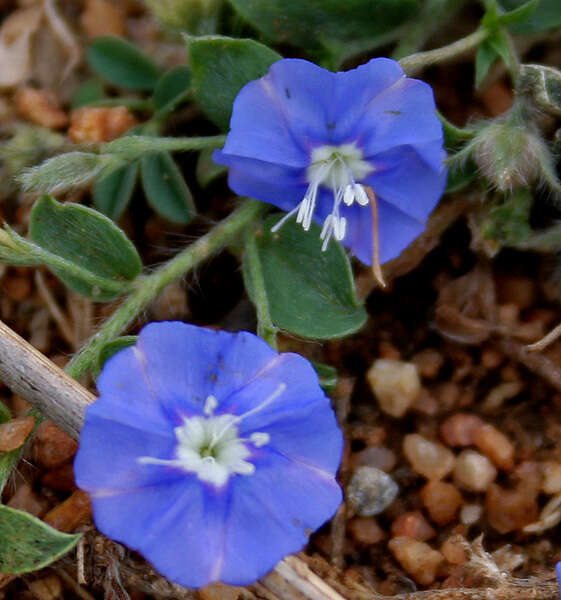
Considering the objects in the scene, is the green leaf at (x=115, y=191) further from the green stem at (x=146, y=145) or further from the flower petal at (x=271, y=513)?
the flower petal at (x=271, y=513)

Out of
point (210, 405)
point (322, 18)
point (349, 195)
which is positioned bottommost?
point (210, 405)

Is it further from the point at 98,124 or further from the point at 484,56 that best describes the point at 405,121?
the point at 98,124

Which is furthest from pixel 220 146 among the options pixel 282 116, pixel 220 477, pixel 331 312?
pixel 220 477

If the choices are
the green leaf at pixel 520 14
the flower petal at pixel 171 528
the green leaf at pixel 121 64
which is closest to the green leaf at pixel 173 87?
the green leaf at pixel 121 64

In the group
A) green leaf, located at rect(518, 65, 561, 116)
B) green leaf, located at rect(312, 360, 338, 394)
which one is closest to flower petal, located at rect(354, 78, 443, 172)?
green leaf, located at rect(518, 65, 561, 116)

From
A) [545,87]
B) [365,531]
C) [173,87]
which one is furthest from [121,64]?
[365,531]

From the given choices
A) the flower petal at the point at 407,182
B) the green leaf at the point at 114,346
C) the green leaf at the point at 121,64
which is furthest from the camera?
the green leaf at the point at 121,64

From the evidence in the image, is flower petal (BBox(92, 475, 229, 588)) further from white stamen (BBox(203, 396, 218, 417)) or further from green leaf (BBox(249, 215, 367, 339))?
green leaf (BBox(249, 215, 367, 339))
